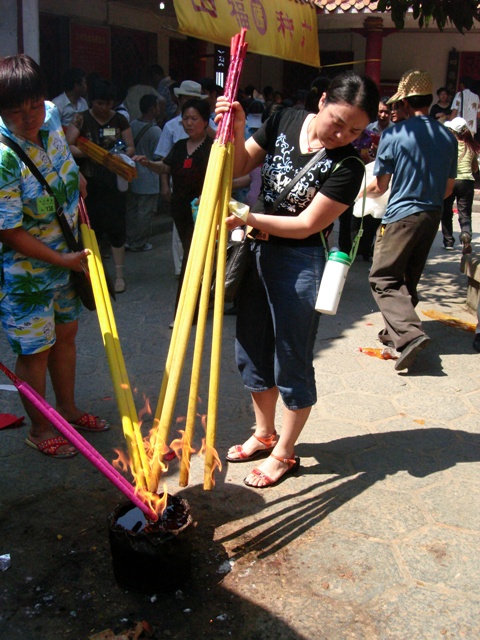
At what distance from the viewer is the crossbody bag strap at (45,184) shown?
3145 millimetres

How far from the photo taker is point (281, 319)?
Result: 335 cm

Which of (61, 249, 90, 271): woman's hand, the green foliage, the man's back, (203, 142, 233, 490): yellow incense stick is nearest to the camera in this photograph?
(203, 142, 233, 490): yellow incense stick

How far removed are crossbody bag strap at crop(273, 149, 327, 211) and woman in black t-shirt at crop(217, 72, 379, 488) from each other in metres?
0.02

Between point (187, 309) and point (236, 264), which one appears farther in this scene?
point (236, 264)

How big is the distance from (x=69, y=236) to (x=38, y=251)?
24 centimetres

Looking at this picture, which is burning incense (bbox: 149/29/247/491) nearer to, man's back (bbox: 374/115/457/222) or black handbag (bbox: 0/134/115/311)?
black handbag (bbox: 0/134/115/311)

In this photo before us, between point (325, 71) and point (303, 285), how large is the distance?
617 inches

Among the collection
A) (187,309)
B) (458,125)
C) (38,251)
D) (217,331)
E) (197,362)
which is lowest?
(197,362)

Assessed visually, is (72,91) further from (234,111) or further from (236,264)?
(234,111)

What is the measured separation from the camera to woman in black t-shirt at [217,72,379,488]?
3029 mm

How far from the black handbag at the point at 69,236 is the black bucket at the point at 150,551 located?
1279 mm

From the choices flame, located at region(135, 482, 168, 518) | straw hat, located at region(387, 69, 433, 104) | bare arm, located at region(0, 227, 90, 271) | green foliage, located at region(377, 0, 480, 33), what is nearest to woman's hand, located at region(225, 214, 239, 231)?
bare arm, located at region(0, 227, 90, 271)

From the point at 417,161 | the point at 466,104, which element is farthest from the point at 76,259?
the point at 466,104

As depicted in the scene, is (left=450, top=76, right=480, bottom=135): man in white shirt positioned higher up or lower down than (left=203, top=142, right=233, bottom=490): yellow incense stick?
higher up
